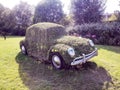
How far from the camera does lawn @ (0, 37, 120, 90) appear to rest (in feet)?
21.6

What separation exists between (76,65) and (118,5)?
13784 mm

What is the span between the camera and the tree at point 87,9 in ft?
74.8

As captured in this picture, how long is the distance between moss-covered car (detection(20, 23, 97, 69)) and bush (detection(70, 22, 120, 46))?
754 centimetres

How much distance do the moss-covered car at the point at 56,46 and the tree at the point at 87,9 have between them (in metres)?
14.6

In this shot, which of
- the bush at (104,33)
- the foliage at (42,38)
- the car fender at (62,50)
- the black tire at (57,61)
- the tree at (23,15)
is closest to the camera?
the car fender at (62,50)

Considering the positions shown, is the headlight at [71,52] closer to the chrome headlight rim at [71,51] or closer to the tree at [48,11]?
the chrome headlight rim at [71,51]

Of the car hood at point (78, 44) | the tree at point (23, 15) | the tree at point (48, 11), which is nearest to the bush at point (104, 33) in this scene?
the car hood at point (78, 44)

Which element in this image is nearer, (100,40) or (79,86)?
(79,86)

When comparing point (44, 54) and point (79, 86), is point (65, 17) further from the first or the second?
point (79, 86)

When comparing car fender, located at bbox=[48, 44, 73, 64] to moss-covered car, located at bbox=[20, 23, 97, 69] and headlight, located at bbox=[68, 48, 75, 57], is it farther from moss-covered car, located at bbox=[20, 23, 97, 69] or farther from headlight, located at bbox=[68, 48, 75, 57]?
headlight, located at bbox=[68, 48, 75, 57]

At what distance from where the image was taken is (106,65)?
8188 millimetres

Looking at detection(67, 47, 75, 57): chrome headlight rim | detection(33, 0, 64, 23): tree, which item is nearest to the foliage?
detection(67, 47, 75, 57): chrome headlight rim

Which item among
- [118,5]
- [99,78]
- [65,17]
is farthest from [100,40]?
[65,17]

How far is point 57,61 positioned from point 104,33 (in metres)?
9.23
